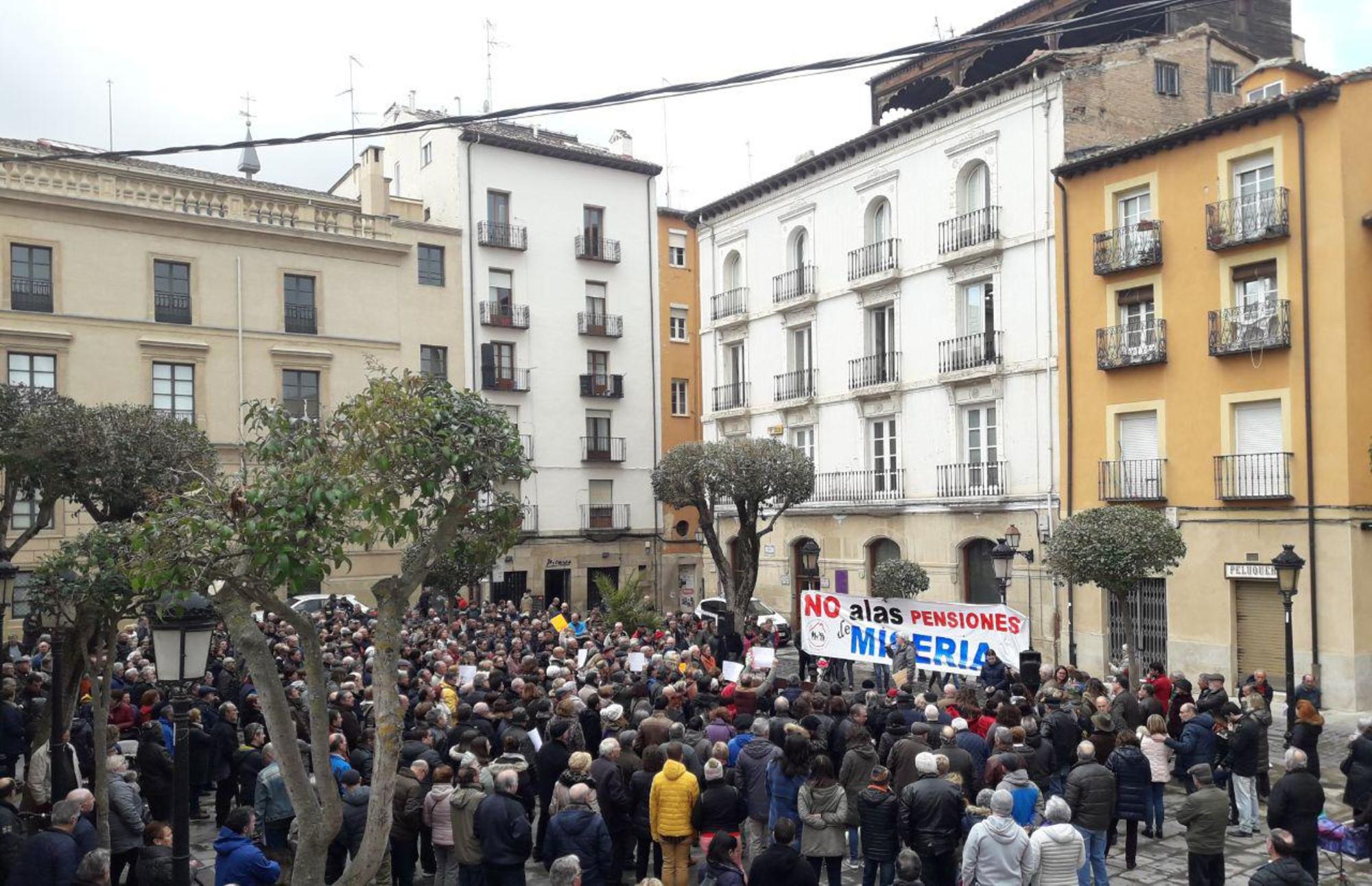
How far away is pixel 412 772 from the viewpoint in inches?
439

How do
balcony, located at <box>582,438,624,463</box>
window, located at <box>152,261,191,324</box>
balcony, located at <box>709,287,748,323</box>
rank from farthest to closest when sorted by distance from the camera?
balcony, located at <box>582,438,624,463</box>, balcony, located at <box>709,287,748,323</box>, window, located at <box>152,261,191,324</box>

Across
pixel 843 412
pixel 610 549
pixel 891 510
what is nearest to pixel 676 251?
pixel 610 549

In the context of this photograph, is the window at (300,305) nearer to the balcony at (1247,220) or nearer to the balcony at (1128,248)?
the balcony at (1128,248)

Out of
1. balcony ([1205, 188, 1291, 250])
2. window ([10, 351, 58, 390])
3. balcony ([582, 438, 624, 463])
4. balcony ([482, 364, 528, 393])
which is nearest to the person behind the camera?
balcony ([1205, 188, 1291, 250])

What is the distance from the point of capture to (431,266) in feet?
131

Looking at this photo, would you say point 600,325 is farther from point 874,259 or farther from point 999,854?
point 999,854

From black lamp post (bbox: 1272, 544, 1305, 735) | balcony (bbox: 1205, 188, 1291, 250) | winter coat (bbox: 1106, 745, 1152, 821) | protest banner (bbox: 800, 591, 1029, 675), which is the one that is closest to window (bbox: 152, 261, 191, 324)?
protest banner (bbox: 800, 591, 1029, 675)

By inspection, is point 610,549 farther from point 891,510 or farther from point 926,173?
point 926,173

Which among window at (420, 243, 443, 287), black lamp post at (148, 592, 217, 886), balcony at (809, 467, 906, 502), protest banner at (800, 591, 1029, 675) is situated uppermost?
window at (420, 243, 443, 287)

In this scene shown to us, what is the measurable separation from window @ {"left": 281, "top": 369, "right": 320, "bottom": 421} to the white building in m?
5.11

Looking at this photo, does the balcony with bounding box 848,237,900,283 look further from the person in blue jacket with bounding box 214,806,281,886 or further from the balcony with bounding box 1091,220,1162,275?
the person in blue jacket with bounding box 214,806,281,886

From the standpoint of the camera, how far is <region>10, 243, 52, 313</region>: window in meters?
31.8

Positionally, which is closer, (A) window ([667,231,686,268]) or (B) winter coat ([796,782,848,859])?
(B) winter coat ([796,782,848,859])

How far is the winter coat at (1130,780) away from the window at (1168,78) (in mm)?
22239
